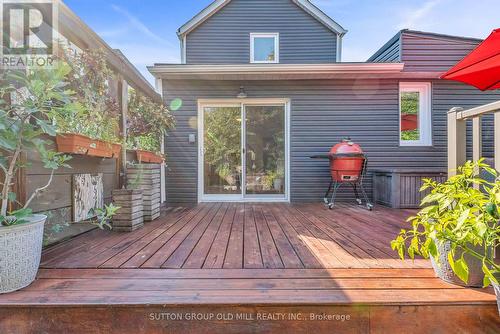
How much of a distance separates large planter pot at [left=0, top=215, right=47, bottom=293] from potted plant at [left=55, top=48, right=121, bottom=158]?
0.91 metres

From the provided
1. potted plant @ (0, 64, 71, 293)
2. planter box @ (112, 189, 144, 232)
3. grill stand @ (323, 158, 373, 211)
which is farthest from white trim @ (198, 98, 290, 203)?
potted plant @ (0, 64, 71, 293)

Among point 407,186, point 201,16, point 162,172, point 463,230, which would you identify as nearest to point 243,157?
point 162,172

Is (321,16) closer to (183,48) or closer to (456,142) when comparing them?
(183,48)

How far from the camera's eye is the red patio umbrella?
2168 millimetres

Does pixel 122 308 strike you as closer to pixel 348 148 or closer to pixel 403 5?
pixel 348 148

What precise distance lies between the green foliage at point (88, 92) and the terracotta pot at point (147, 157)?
3.04ft

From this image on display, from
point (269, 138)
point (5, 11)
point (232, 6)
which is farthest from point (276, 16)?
point (5, 11)

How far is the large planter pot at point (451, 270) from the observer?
135 centimetres

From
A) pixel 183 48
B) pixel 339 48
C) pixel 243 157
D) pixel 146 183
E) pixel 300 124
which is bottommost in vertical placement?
pixel 146 183

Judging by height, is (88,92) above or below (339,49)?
below

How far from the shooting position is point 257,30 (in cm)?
587

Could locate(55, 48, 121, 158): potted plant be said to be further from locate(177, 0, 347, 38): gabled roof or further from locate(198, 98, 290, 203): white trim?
locate(177, 0, 347, 38): gabled roof

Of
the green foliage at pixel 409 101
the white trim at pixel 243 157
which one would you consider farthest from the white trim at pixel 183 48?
the green foliage at pixel 409 101

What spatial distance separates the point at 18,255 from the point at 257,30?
5.93 m
